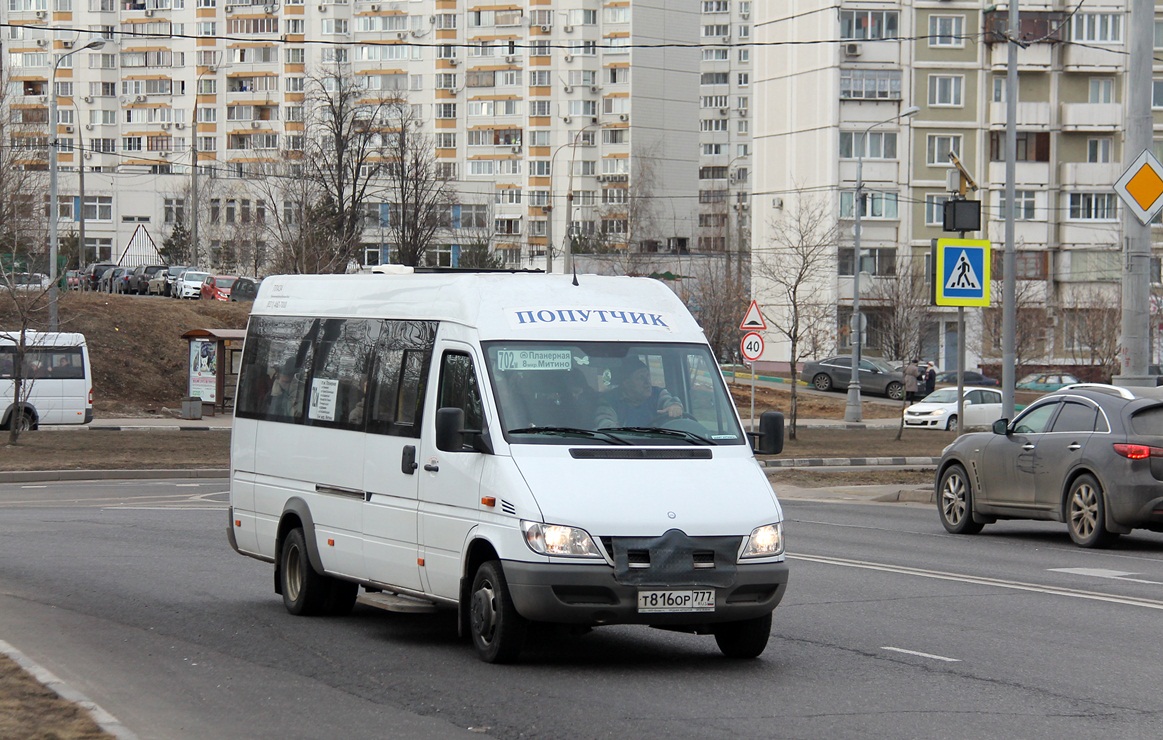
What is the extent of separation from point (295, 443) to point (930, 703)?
17.2ft

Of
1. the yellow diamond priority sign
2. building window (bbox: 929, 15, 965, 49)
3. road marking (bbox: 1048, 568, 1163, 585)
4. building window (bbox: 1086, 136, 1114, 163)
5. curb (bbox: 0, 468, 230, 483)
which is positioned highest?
building window (bbox: 929, 15, 965, 49)

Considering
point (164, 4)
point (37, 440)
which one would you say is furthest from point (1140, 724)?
point (164, 4)

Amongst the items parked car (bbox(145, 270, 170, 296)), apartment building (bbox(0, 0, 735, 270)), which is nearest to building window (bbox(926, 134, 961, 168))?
apartment building (bbox(0, 0, 735, 270))

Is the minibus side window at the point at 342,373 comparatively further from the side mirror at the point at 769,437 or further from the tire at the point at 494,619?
the side mirror at the point at 769,437

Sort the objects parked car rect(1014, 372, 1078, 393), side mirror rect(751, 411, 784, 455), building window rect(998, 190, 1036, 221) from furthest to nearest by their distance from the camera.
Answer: building window rect(998, 190, 1036, 221) < parked car rect(1014, 372, 1078, 393) < side mirror rect(751, 411, 784, 455)

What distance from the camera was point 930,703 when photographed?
820cm

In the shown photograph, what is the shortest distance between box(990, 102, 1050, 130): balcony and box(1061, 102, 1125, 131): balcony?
97 cm

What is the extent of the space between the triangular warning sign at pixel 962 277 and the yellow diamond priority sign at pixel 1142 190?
4558mm

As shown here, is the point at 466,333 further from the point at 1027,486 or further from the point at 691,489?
the point at 1027,486

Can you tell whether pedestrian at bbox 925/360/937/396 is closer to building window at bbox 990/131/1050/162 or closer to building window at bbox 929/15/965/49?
building window at bbox 990/131/1050/162

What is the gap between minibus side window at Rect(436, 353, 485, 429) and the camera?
9.54 metres

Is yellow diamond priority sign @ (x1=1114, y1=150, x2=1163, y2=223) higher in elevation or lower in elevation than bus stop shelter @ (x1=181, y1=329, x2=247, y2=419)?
higher

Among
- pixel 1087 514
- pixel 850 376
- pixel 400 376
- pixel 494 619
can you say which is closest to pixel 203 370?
pixel 850 376

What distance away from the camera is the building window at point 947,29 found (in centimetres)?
8244
